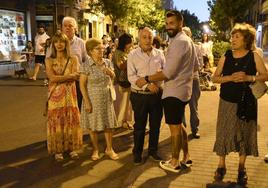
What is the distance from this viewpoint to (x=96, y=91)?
5363 millimetres

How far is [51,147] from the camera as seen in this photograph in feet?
17.7

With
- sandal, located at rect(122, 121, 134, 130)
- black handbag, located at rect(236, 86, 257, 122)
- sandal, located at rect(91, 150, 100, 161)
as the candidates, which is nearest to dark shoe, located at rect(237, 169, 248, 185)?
black handbag, located at rect(236, 86, 257, 122)

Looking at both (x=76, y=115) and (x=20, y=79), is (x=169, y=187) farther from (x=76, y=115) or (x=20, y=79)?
(x=20, y=79)

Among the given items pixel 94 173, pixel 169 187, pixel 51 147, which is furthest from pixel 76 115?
pixel 169 187

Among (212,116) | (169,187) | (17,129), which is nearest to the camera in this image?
(169,187)

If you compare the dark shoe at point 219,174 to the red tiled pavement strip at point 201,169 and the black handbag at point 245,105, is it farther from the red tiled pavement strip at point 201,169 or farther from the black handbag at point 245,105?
the black handbag at point 245,105

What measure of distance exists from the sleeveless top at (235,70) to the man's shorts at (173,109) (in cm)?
57

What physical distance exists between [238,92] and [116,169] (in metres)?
2.02

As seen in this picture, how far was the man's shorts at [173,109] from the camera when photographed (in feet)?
15.3

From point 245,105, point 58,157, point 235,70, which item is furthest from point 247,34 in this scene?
point 58,157

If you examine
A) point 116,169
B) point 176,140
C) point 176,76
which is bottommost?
point 116,169

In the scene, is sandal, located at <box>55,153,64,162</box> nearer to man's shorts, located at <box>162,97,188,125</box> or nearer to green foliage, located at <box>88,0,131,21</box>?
man's shorts, located at <box>162,97,188,125</box>

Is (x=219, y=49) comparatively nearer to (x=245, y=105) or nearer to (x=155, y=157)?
(x=155, y=157)

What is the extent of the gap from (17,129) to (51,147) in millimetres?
2170
